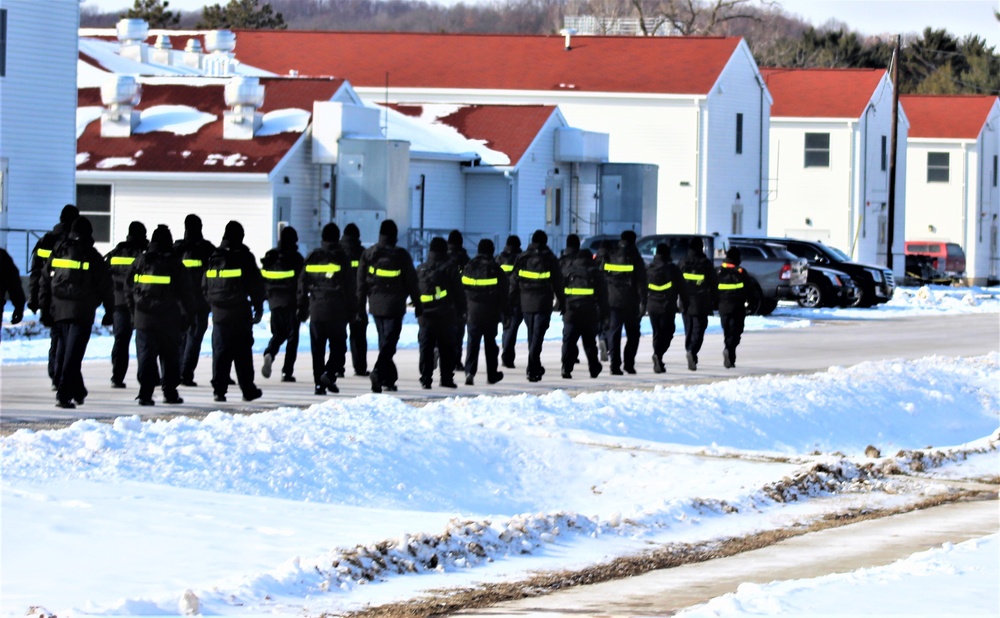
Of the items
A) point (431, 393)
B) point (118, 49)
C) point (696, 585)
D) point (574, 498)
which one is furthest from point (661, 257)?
point (118, 49)

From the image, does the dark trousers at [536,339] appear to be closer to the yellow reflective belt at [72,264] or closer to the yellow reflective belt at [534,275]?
the yellow reflective belt at [534,275]

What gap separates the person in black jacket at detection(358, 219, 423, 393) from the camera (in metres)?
17.9

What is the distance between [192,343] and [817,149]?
1762 inches

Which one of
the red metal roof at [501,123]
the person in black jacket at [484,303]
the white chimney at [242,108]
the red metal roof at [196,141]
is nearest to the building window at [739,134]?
the red metal roof at [501,123]

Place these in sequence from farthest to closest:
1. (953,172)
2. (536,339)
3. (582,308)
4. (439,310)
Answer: (953,172)
(582,308)
(536,339)
(439,310)

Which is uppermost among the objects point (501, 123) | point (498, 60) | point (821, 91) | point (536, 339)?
point (498, 60)

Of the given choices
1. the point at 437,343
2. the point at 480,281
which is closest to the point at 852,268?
the point at 480,281

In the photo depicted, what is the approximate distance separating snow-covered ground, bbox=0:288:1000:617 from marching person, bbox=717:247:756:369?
3.96 m

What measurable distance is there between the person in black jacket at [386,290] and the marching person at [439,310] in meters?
0.49

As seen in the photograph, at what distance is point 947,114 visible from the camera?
68.7m

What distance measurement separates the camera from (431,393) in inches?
715

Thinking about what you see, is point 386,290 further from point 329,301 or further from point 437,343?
point 437,343

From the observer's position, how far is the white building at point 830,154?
59.1 metres

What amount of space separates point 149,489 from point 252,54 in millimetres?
46943
